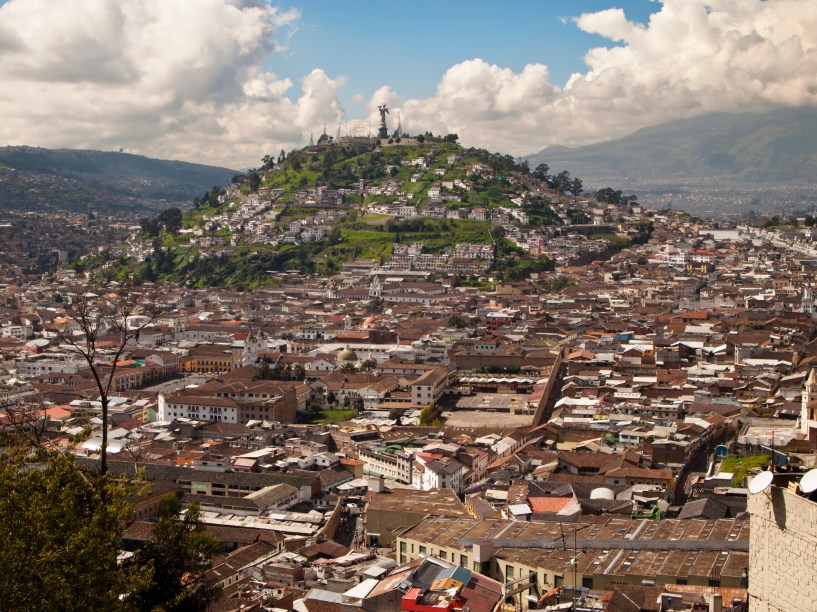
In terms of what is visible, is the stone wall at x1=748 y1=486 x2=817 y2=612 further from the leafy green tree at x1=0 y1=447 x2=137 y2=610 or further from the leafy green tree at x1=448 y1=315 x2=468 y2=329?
the leafy green tree at x1=448 y1=315 x2=468 y2=329

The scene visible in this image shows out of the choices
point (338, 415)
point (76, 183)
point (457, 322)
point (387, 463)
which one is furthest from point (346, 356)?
point (76, 183)

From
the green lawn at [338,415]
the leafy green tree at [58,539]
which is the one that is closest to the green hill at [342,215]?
the green lawn at [338,415]

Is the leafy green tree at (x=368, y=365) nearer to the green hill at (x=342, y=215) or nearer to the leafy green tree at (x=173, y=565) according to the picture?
the green hill at (x=342, y=215)

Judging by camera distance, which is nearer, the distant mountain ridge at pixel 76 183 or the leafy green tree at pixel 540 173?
the leafy green tree at pixel 540 173

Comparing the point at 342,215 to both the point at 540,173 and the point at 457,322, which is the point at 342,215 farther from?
the point at 457,322

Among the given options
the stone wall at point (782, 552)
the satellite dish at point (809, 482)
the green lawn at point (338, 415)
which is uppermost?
the satellite dish at point (809, 482)

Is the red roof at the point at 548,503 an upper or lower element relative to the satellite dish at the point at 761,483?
lower
